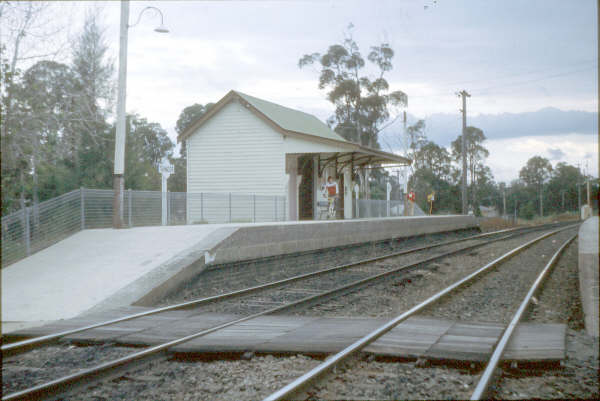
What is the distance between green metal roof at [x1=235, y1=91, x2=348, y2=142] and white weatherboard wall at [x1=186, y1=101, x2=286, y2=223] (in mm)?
558

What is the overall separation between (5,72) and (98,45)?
1.70ft

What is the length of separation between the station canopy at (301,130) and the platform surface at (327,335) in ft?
49.4

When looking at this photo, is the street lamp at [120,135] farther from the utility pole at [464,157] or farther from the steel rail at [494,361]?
the utility pole at [464,157]

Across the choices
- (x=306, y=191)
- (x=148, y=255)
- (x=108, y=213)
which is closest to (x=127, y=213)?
(x=108, y=213)

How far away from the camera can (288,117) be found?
87.2ft

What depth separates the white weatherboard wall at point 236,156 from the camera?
74.4 ft

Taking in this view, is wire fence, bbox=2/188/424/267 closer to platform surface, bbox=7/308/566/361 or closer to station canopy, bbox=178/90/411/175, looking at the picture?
platform surface, bbox=7/308/566/361

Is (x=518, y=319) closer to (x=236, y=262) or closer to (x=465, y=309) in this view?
(x=465, y=309)

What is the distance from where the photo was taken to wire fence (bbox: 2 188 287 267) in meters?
1.75

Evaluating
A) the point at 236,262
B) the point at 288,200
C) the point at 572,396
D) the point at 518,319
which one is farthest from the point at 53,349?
the point at 288,200

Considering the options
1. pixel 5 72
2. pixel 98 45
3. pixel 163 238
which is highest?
pixel 98 45

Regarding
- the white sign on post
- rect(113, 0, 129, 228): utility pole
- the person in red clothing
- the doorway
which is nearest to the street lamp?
rect(113, 0, 129, 228): utility pole

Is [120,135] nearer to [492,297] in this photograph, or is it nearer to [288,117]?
[492,297]

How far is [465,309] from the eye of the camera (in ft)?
28.5
